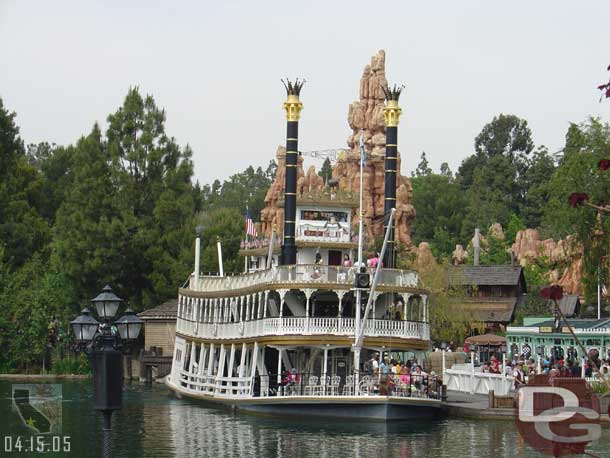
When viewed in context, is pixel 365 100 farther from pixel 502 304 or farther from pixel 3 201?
pixel 3 201

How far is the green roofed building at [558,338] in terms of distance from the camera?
4781cm

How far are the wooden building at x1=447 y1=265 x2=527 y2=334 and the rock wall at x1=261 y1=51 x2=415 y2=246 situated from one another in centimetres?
1309

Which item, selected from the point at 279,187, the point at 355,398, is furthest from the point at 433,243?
the point at 355,398

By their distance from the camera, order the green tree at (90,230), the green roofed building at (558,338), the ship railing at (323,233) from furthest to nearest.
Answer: the green tree at (90,230)
the green roofed building at (558,338)
the ship railing at (323,233)

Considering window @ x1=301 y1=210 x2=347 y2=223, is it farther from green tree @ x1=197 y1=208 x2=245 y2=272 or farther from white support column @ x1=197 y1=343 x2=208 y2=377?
green tree @ x1=197 y1=208 x2=245 y2=272

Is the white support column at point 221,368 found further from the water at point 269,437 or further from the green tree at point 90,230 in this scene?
the green tree at point 90,230

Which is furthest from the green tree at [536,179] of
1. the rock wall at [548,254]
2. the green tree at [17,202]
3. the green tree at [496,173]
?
the green tree at [17,202]

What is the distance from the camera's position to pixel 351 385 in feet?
117

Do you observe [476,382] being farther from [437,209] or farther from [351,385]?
[437,209]

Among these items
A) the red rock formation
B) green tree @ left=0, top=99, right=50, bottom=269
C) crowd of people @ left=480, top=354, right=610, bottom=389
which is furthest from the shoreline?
the red rock formation

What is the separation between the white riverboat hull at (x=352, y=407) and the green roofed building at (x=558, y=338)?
12.1m

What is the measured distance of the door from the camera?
42.2 metres
